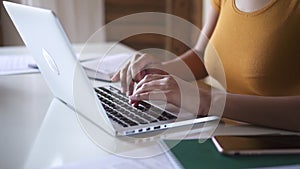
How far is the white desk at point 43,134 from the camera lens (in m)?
0.78

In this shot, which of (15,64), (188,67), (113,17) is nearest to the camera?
(188,67)

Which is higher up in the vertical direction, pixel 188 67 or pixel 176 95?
A: pixel 176 95

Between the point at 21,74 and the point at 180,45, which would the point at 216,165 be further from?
the point at 180,45

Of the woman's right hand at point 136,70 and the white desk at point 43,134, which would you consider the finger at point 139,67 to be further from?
the white desk at point 43,134

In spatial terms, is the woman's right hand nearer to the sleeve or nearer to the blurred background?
the sleeve

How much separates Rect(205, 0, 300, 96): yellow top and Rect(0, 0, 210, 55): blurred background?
164 cm

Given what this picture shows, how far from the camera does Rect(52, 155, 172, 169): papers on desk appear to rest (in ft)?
2.35

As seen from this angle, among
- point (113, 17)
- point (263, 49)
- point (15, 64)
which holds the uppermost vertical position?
point (263, 49)

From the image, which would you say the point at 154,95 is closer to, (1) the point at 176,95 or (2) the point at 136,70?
(1) the point at 176,95

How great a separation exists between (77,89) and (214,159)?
1.04 ft

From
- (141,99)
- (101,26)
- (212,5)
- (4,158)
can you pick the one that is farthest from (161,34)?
(4,158)

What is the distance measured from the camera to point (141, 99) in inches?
37.5

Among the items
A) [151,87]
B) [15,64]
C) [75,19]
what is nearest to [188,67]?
[151,87]

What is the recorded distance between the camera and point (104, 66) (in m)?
1.50
